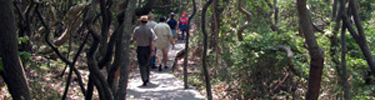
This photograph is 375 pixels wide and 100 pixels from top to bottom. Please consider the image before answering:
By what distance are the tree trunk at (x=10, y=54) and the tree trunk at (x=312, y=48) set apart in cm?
298

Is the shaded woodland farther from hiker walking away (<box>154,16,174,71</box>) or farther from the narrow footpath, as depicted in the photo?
hiker walking away (<box>154,16,174,71</box>)

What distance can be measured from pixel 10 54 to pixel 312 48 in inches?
126

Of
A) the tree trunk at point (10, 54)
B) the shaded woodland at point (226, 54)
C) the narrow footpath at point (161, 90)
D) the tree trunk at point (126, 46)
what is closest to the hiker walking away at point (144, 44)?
the narrow footpath at point (161, 90)

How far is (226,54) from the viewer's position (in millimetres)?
11195

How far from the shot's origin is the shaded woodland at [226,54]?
14.4 ft

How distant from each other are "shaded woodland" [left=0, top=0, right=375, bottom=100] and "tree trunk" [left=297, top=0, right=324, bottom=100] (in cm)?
1

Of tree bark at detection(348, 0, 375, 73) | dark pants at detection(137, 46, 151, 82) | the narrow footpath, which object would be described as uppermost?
tree bark at detection(348, 0, 375, 73)

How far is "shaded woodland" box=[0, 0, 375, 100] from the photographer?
4391mm

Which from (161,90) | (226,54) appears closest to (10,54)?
(161,90)

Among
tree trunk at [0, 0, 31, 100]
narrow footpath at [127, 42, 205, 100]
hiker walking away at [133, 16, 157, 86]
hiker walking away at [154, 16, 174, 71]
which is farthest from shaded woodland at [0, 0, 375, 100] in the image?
hiker walking away at [154, 16, 174, 71]

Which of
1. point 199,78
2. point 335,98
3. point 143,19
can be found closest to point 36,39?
point 143,19

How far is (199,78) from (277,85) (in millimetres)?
3748

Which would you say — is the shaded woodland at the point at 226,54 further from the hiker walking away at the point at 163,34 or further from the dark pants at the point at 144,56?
the hiker walking away at the point at 163,34

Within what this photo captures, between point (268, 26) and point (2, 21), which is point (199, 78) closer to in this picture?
point (268, 26)
